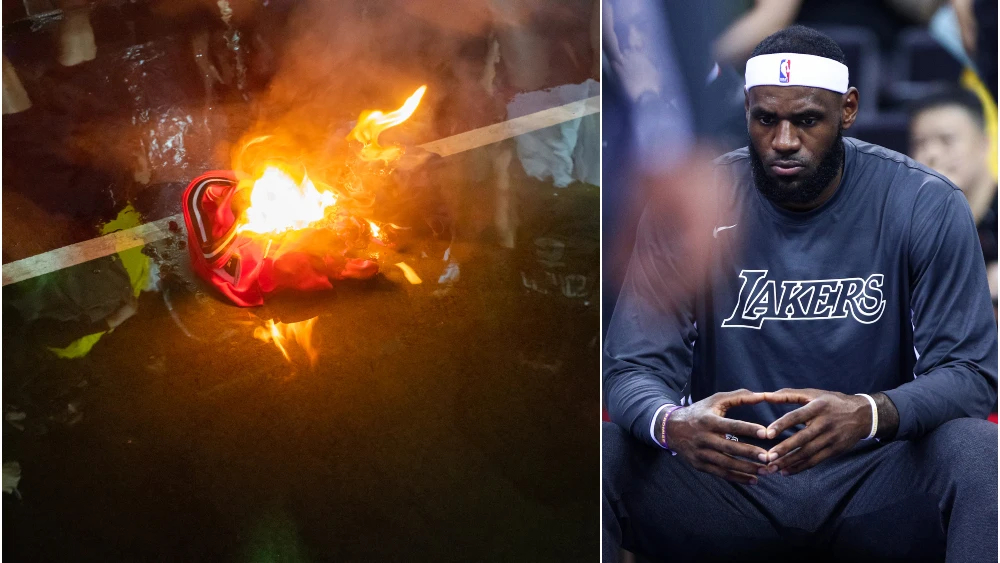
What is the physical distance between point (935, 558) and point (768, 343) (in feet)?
2.07

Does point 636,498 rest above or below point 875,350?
below

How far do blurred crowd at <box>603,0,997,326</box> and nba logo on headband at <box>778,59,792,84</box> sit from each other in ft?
0.45

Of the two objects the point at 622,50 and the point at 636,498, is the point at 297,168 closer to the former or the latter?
the point at 622,50

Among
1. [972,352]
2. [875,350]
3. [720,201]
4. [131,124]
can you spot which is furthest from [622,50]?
[131,124]

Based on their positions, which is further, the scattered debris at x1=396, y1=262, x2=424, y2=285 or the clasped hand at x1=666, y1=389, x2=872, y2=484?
the scattered debris at x1=396, y1=262, x2=424, y2=285

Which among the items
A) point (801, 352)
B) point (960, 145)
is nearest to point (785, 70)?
point (960, 145)

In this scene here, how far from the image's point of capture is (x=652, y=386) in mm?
2211

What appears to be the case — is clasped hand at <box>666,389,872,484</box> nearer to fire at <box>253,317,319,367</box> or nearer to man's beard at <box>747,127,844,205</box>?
man's beard at <box>747,127,844,205</box>

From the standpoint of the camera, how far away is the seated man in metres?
2.06

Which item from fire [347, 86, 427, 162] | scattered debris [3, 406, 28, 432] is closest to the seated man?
fire [347, 86, 427, 162]

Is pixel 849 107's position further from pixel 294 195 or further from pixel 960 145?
pixel 294 195

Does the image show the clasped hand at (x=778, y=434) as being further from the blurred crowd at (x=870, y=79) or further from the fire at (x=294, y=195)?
the fire at (x=294, y=195)

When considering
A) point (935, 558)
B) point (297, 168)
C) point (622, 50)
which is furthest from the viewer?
point (297, 168)

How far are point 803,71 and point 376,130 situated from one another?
47.8 inches
